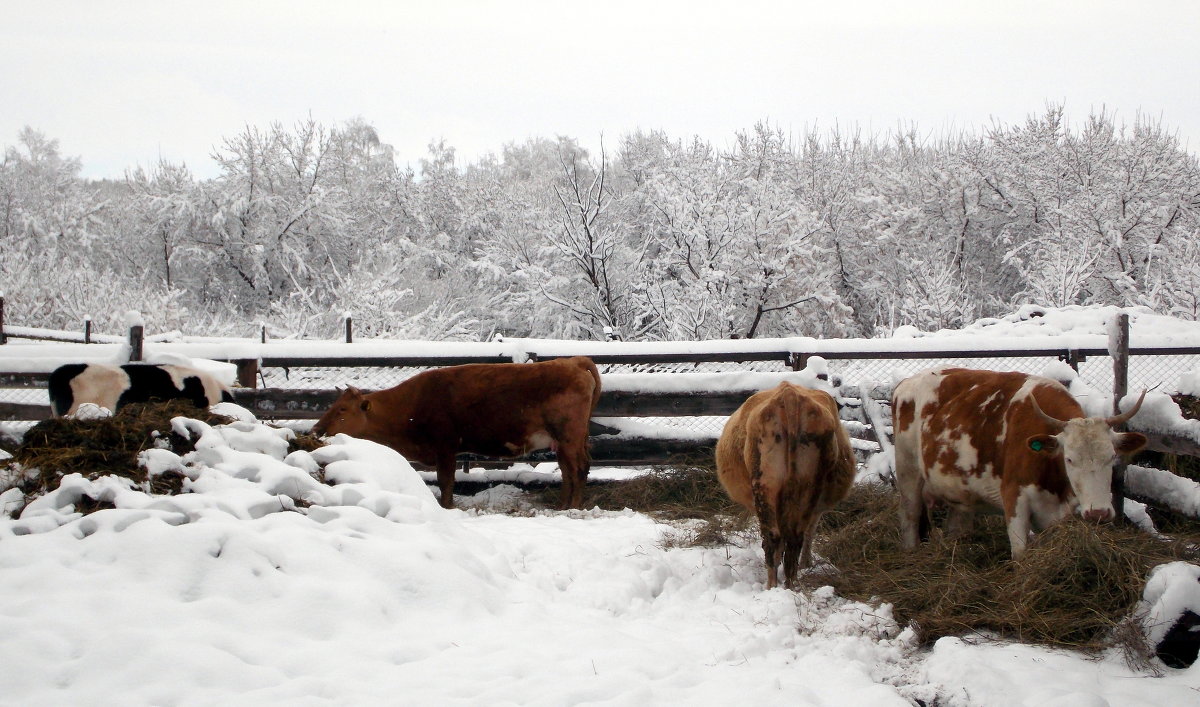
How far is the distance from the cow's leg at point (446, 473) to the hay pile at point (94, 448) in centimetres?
291

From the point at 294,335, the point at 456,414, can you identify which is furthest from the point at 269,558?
the point at 294,335

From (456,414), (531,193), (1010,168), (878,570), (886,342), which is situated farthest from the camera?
(531,193)

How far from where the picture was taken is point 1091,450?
398 cm

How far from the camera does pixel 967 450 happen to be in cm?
479

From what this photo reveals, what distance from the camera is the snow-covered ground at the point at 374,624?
270 centimetres

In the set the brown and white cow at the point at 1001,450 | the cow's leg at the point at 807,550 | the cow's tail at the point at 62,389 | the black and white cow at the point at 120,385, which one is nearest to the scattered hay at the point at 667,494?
the cow's leg at the point at 807,550

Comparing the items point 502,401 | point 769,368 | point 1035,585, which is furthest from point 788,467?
point 769,368

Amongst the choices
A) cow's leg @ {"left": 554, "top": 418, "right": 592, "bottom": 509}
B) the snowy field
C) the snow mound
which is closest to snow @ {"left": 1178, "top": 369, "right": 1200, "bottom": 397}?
the snowy field

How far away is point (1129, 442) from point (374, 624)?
3.74m

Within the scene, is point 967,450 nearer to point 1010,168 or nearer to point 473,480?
point 473,480

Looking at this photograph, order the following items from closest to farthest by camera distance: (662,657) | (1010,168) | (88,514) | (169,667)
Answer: (169,667), (662,657), (88,514), (1010,168)

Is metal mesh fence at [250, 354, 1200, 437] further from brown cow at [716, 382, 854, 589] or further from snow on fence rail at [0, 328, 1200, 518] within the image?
brown cow at [716, 382, 854, 589]

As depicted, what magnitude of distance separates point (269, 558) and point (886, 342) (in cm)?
645

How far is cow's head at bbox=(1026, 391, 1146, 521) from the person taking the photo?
394cm
